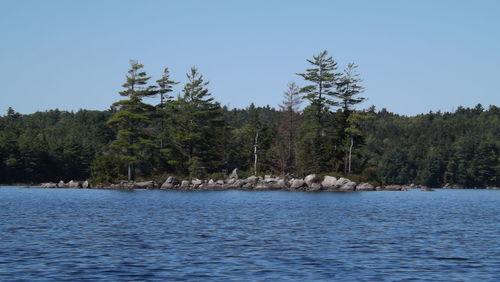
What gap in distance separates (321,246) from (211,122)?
75132mm

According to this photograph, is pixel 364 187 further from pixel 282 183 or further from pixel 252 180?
pixel 252 180

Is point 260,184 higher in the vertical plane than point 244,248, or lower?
higher

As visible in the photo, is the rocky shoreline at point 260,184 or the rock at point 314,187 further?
the rocky shoreline at point 260,184

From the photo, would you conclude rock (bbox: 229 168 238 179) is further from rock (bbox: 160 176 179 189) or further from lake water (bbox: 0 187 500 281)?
lake water (bbox: 0 187 500 281)

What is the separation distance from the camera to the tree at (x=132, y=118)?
303 ft

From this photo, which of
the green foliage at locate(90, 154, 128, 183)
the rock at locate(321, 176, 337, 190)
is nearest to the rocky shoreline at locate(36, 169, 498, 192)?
the rock at locate(321, 176, 337, 190)

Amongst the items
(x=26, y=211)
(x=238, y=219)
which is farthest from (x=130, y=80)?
(x=238, y=219)

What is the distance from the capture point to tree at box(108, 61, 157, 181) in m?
92.4

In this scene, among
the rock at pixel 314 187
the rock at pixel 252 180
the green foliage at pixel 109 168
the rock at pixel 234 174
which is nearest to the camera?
the rock at pixel 314 187

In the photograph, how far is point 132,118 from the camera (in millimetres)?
92750

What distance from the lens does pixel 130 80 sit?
94812mm

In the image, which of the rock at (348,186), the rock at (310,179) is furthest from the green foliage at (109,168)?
the rock at (348,186)

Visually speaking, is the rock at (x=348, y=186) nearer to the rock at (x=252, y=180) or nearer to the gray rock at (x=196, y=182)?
the rock at (x=252, y=180)

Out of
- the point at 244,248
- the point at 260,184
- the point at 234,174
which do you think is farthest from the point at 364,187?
the point at 244,248
